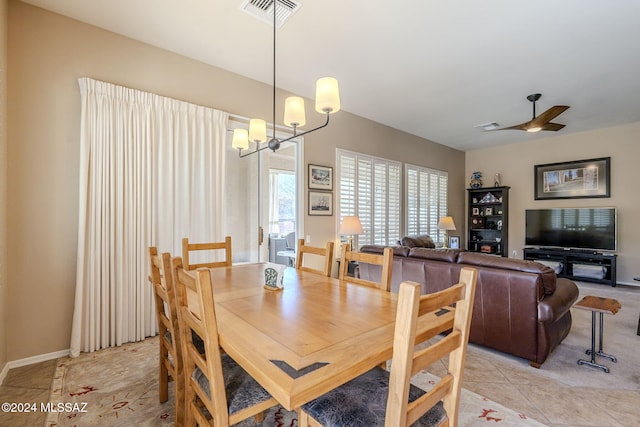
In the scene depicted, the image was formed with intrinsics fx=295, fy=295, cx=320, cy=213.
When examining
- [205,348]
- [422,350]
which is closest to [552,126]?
[422,350]

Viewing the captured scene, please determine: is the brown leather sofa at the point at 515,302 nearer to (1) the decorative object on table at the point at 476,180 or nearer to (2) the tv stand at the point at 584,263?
(2) the tv stand at the point at 584,263

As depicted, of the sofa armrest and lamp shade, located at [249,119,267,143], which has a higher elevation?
lamp shade, located at [249,119,267,143]

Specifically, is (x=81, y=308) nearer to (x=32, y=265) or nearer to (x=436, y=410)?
(x=32, y=265)

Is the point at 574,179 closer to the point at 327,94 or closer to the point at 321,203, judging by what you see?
the point at 321,203

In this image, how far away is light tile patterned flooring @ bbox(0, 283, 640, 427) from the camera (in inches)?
70.4

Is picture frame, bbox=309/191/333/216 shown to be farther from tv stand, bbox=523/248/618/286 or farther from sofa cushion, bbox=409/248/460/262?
tv stand, bbox=523/248/618/286

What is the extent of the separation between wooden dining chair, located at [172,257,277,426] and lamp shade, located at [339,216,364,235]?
3.02 m

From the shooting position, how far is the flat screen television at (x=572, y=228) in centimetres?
545

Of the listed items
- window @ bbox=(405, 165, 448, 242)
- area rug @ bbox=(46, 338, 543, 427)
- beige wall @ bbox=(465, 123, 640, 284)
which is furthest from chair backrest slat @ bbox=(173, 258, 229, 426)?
beige wall @ bbox=(465, 123, 640, 284)

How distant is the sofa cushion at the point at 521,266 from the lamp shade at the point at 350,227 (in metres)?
1.83

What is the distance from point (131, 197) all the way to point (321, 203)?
2.51 m

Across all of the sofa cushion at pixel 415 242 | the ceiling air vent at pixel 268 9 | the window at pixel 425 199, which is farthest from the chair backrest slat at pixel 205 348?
the window at pixel 425 199

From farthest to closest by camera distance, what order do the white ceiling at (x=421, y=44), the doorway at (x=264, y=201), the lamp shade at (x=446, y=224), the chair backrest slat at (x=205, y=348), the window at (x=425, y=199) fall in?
the lamp shade at (x=446, y=224)
the window at (x=425, y=199)
the doorway at (x=264, y=201)
the white ceiling at (x=421, y=44)
the chair backrest slat at (x=205, y=348)

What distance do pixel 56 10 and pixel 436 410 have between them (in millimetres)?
3934
